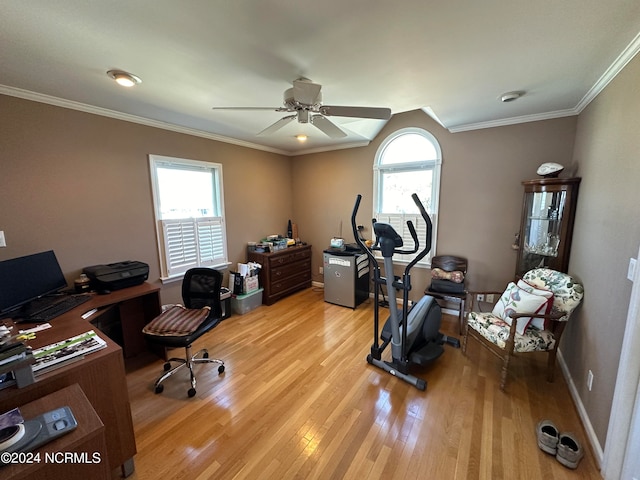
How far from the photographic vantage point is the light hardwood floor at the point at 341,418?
1531 millimetres

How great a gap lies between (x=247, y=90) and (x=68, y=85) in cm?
138

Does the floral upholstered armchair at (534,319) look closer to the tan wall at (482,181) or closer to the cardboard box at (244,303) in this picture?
the tan wall at (482,181)

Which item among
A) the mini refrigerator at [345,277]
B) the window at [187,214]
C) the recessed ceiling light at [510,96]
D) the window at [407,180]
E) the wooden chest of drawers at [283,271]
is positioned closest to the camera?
the recessed ceiling light at [510,96]

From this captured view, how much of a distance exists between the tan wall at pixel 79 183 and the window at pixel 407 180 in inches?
98.1

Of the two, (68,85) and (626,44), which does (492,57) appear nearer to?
(626,44)

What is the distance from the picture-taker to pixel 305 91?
1831 millimetres

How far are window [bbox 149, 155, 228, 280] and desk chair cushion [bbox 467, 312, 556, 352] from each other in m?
3.31

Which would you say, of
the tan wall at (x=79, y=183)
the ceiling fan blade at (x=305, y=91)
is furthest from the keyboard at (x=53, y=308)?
the ceiling fan blade at (x=305, y=91)

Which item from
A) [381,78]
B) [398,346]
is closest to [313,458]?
[398,346]

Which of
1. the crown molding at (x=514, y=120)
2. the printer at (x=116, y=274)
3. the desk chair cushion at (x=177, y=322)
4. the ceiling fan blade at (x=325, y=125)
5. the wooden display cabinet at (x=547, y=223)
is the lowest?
the desk chair cushion at (x=177, y=322)

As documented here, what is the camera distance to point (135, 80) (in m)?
1.95

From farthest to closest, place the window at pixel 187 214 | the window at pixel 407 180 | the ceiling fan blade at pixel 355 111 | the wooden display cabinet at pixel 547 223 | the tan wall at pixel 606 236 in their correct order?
the window at pixel 407 180, the window at pixel 187 214, the wooden display cabinet at pixel 547 223, the ceiling fan blade at pixel 355 111, the tan wall at pixel 606 236

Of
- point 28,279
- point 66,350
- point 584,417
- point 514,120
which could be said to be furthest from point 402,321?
point 28,279

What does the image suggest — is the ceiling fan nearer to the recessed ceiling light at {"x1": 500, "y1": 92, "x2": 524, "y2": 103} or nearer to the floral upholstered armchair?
the recessed ceiling light at {"x1": 500, "y1": 92, "x2": 524, "y2": 103}
